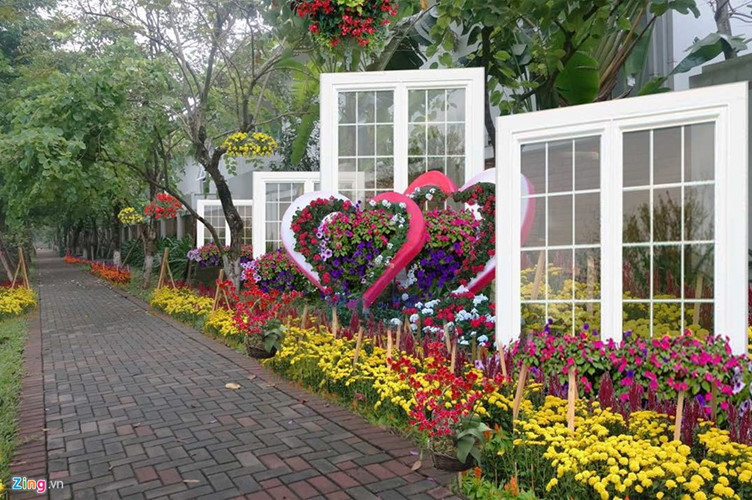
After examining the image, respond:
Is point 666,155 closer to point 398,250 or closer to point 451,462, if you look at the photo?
point 451,462

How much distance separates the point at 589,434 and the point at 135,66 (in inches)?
333

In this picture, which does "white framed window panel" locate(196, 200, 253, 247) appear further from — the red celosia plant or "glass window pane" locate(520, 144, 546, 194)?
the red celosia plant

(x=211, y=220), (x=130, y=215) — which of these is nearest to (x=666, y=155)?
(x=211, y=220)

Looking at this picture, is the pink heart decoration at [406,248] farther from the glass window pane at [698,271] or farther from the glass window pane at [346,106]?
the glass window pane at [698,271]

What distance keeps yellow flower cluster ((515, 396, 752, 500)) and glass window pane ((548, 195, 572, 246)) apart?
1.36 meters

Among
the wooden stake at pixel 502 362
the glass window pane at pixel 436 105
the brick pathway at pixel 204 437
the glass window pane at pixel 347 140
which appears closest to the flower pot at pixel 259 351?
the brick pathway at pixel 204 437

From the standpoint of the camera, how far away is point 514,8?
230 inches

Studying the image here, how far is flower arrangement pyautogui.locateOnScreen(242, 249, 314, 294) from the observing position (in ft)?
→ 29.1

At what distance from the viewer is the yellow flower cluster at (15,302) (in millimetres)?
10992

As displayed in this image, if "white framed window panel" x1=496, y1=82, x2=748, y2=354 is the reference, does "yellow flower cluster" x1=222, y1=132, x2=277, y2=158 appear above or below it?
above

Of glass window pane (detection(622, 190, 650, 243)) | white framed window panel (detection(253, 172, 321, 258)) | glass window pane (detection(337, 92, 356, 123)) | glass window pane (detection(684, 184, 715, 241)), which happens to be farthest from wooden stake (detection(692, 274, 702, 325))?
white framed window panel (detection(253, 172, 321, 258))

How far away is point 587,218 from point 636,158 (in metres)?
0.51

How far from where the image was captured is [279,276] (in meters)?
8.88

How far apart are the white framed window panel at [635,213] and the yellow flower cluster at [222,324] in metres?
4.28
